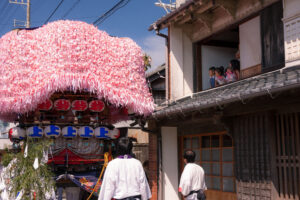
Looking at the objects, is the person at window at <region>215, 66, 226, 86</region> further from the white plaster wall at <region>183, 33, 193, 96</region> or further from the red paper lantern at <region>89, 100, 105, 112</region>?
the red paper lantern at <region>89, 100, 105, 112</region>

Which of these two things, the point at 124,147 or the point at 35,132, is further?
the point at 35,132

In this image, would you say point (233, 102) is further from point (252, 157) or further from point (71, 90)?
point (71, 90)

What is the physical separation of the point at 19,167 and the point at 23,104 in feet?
11.4

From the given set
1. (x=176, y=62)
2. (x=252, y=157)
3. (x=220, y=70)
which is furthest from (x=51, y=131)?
(x=252, y=157)

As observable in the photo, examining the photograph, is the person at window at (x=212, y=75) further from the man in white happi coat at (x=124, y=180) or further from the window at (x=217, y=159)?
the man in white happi coat at (x=124, y=180)

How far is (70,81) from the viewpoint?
10.6 m

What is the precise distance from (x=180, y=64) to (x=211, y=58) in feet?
3.45

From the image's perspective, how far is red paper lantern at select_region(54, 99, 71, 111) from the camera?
453 inches

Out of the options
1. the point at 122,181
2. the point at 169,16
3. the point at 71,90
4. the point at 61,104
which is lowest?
the point at 122,181

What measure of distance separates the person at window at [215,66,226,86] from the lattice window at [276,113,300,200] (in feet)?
11.3

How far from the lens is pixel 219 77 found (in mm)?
→ 11414

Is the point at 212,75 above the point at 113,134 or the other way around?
above

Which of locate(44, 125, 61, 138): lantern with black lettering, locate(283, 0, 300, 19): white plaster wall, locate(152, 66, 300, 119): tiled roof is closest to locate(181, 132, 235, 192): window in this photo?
locate(152, 66, 300, 119): tiled roof

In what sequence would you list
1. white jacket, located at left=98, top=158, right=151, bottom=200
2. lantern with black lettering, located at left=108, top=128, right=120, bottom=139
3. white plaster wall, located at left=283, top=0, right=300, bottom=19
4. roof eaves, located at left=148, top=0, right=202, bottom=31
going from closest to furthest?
white jacket, located at left=98, top=158, right=151, bottom=200 → white plaster wall, located at left=283, top=0, right=300, bottom=19 → roof eaves, located at left=148, top=0, right=202, bottom=31 → lantern with black lettering, located at left=108, top=128, right=120, bottom=139
